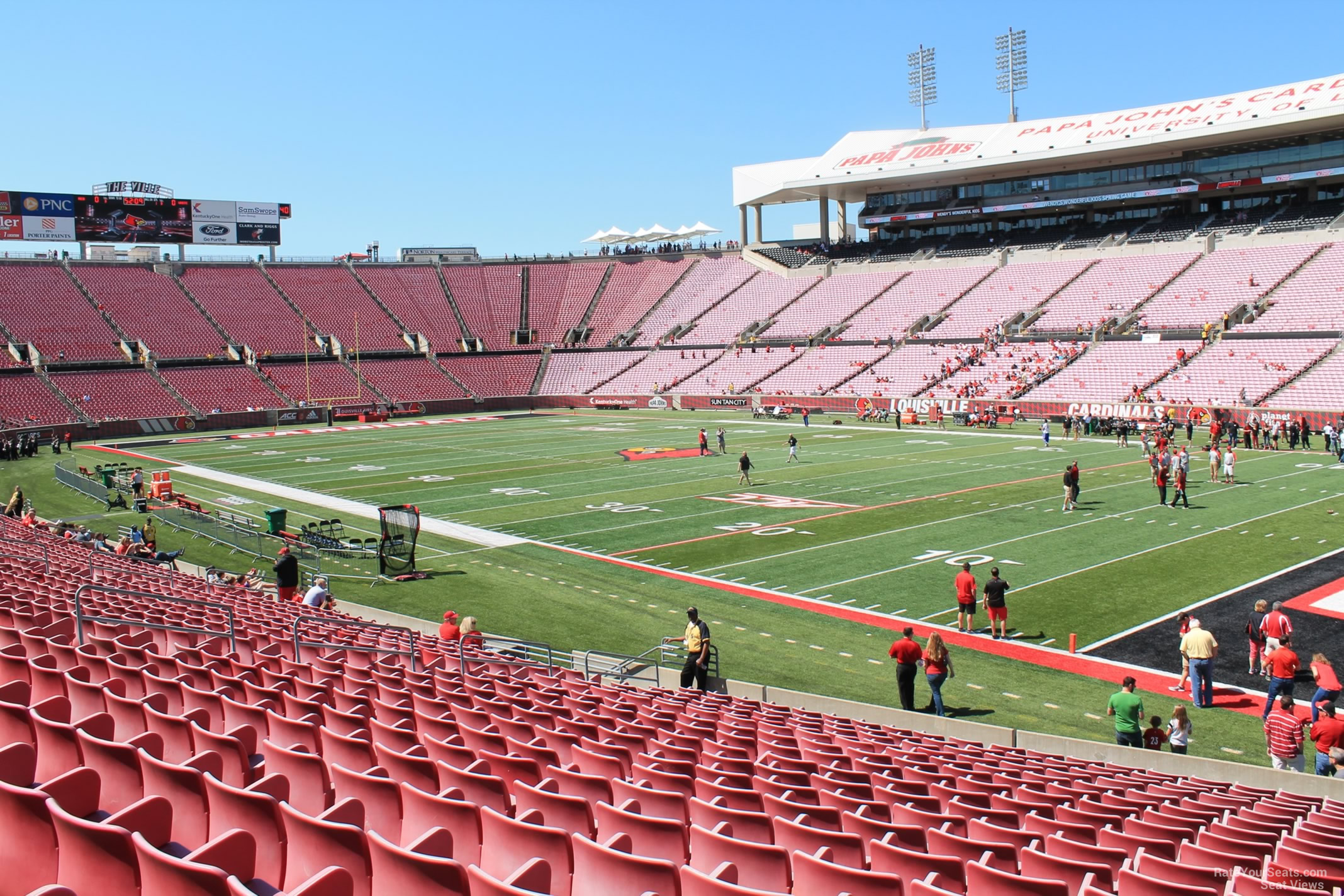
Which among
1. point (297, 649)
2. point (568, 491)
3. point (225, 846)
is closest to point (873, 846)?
point (225, 846)

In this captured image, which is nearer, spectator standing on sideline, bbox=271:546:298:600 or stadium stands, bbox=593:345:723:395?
spectator standing on sideline, bbox=271:546:298:600

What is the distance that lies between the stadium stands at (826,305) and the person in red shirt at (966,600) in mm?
58940

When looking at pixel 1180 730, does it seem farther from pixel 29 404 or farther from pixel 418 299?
pixel 418 299

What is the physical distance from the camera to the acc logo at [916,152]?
75.2 m

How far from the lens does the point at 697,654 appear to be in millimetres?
13641

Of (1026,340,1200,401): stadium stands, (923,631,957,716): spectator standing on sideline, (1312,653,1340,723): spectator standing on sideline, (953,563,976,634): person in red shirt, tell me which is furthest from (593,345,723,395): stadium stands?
(1312,653,1340,723): spectator standing on sideline

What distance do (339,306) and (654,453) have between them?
155 ft

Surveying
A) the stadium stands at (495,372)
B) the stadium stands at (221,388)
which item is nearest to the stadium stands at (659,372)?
the stadium stands at (495,372)

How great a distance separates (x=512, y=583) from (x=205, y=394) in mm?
52707

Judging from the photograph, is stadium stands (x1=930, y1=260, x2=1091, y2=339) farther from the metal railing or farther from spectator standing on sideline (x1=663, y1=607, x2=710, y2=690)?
spectator standing on sideline (x1=663, y1=607, x2=710, y2=690)

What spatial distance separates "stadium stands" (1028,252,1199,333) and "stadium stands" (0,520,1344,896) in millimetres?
57070

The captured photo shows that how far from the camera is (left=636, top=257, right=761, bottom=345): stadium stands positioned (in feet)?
280

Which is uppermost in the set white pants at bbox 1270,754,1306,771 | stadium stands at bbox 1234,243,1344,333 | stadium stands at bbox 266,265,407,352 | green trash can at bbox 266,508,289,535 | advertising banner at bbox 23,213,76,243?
advertising banner at bbox 23,213,76,243

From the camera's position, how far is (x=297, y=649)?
10.4 m
